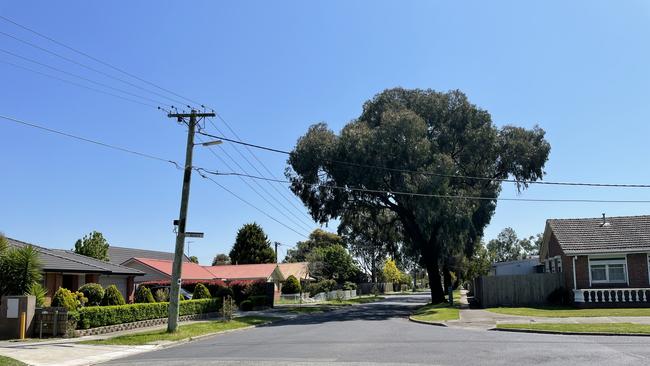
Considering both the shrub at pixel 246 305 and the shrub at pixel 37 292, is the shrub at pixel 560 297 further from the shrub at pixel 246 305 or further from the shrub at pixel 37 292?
the shrub at pixel 37 292

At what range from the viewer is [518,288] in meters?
34.7

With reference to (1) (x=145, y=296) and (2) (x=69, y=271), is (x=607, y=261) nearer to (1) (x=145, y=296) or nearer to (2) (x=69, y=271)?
(1) (x=145, y=296)

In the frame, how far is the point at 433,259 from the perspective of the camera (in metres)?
45.0

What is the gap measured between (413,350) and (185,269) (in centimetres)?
4189

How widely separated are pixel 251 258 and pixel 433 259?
36.4m

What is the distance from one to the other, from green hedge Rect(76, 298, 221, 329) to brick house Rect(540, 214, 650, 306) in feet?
69.7

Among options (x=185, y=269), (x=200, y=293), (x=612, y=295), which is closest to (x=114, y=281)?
(x=200, y=293)

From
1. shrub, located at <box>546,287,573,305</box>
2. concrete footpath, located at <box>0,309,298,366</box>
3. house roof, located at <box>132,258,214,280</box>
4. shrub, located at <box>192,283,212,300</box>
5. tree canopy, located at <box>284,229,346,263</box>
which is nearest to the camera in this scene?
concrete footpath, located at <box>0,309,298,366</box>

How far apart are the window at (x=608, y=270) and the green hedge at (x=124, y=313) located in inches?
882

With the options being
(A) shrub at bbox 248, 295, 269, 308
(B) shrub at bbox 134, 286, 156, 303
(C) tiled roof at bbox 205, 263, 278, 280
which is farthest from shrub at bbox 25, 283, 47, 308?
(C) tiled roof at bbox 205, 263, 278, 280

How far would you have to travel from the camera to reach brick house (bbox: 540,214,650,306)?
Result: 104 ft

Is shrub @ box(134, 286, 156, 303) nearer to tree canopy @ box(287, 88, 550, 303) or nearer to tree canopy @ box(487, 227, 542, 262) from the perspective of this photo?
tree canopy @ box(287, 88, 550, 303)

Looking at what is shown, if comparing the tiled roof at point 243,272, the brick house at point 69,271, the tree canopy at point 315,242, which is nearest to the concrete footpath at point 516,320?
the brick house at point 69,271

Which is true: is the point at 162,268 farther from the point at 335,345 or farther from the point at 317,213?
the point at 335,345
